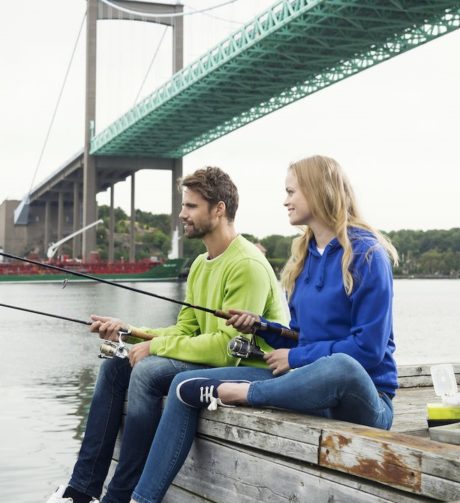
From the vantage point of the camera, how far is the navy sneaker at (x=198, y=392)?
208cm

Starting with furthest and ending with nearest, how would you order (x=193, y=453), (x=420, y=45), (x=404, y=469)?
(x=420, y=45) → (x=193, y=453) → (x=404, y=469)

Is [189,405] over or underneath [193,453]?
over

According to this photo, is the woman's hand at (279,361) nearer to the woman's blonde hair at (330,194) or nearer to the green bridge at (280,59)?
Result: the woman's blonde hair at (330,194)

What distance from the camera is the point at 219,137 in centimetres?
3431

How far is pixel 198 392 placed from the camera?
6.84ft

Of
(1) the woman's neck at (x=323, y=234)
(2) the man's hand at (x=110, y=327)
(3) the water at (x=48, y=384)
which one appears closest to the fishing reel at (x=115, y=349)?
(2) the man's hand at (x=110, y=327)

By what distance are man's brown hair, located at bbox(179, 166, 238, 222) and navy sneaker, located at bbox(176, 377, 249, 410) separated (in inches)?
20.9

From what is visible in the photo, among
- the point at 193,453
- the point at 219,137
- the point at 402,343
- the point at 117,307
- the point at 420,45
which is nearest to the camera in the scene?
the point at 193,453

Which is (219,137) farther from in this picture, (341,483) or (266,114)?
(341,483)

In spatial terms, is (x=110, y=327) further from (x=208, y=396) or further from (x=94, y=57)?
(x=94, y=57)

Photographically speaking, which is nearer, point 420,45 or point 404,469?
point 404,469

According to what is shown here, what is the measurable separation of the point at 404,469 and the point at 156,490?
24.0 inches

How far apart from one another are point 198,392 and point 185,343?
21 cm

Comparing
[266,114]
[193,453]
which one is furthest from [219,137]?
[193,453]
